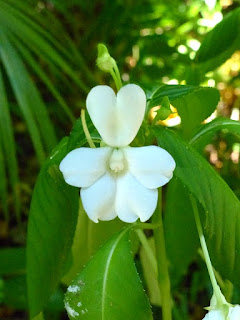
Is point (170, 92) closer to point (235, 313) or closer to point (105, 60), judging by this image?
point (105, 60)

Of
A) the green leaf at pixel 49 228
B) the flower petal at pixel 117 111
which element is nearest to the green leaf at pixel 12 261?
the green leaf at pixel 49 228

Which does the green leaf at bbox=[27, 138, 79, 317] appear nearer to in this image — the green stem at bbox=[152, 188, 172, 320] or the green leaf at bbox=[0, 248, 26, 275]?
the green stem at bbox=[152, 188, 172, 320]

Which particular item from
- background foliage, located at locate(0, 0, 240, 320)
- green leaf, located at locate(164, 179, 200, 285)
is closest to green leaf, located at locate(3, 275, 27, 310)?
background foliage, located at locate(0, 0, 240, 320)

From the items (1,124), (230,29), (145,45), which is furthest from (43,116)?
(230,29)

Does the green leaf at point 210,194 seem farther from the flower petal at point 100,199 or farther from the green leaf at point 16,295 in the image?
the green leaf at point 16,295

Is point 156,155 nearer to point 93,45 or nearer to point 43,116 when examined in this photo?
point 43,116
